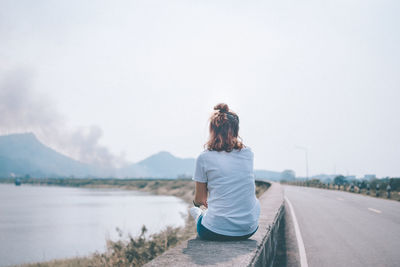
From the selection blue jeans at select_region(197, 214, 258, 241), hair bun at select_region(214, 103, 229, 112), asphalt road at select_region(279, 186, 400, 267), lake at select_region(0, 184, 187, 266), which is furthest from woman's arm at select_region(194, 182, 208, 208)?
lake at select_region(0, 184, 187, 266)

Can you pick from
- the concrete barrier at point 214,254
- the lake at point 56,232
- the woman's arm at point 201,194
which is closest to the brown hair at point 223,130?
the woman's arm at point 201,194

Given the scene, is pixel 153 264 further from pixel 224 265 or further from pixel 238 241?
pixel 238 241

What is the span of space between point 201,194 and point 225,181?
36cm

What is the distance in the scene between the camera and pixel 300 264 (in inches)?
205

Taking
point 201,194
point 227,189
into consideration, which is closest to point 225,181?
point 227,189

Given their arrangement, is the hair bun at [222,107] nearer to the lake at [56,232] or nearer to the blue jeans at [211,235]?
the blue jeans at [211,235]

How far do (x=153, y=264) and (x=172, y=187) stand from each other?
7260 cm

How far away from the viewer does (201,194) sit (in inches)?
145

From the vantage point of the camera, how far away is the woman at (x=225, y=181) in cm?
349

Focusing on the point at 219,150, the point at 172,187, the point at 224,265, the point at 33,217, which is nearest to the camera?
the point at 224,265

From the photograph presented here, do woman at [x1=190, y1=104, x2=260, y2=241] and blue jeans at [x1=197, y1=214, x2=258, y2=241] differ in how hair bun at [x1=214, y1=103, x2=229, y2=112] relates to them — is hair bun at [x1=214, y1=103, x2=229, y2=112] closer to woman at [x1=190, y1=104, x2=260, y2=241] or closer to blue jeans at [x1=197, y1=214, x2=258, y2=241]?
woman at [x1=190, y1=104, x2=260, y2=241]

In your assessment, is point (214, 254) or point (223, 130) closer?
point (214, 254)

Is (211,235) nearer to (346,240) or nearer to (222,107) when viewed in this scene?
(222,107)

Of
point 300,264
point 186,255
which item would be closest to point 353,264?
point 300,264
